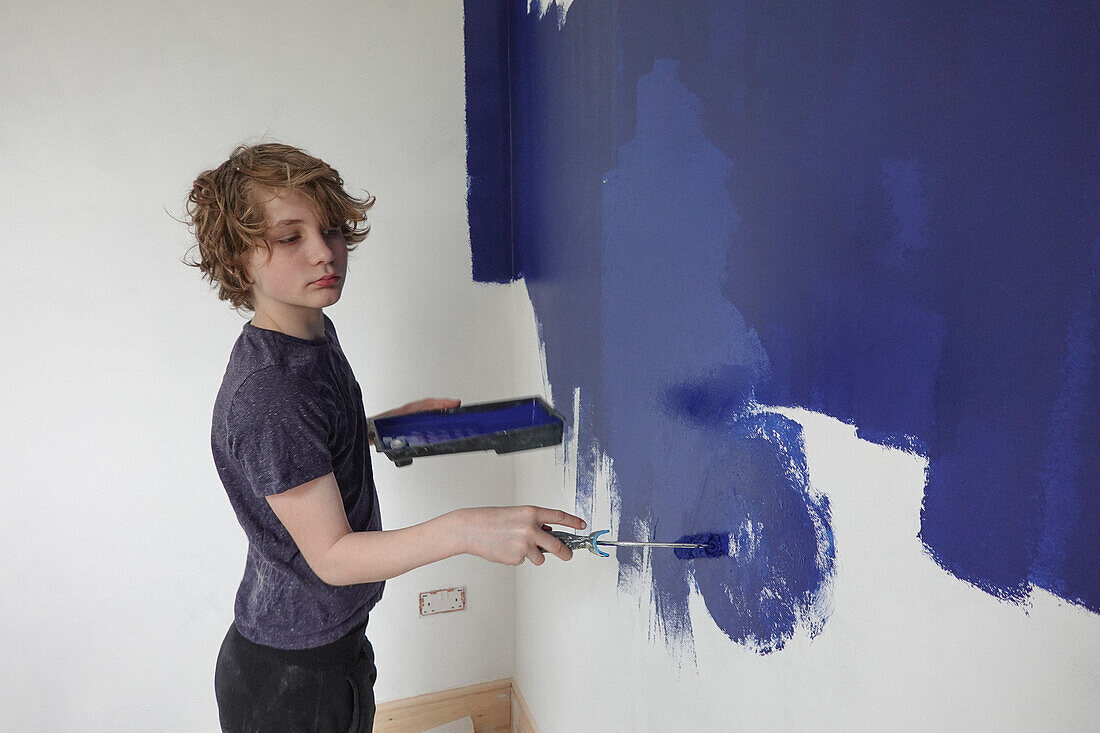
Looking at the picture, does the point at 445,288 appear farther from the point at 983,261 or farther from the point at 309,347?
the point at 983,261

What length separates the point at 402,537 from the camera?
0.85m

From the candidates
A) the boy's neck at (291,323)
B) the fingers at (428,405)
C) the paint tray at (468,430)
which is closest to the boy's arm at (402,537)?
the paint tray at (468,430)

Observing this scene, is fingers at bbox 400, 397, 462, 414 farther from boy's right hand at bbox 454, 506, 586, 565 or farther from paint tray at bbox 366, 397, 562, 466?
boy's right hand at bbox 454, 506, 586, 565

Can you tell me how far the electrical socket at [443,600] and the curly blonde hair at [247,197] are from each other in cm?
108

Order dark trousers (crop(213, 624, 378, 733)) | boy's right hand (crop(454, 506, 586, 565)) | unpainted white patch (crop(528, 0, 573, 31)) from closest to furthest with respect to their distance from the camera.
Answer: boy's right hand (crop(454, 506, 586, 565))
dark trousers (crop(213, 624, 378, 733))
unpainted white patch (crop(528, 0, 573, 31))

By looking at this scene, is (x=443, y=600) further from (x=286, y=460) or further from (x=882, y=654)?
(x=882, y=654)

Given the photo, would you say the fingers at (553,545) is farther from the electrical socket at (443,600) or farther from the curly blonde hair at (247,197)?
the electrical socket at (443,600)

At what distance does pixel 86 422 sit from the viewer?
1589 mm

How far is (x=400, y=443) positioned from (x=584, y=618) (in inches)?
20.1

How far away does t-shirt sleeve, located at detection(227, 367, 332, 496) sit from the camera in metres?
0.88

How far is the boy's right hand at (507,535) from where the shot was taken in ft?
2.68

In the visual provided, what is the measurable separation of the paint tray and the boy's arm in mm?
137

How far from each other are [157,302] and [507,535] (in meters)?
1.17

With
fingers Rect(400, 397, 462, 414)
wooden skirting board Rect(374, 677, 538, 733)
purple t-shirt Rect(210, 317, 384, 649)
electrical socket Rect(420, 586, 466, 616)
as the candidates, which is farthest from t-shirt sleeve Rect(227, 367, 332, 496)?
wooden skirting board Rect(374, 677, 538, 733)
